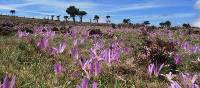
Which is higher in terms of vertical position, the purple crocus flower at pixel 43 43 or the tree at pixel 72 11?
the purple crocus flower at pixel 43 43

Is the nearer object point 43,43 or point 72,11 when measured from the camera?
point 43,43

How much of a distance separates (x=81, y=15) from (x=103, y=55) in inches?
6752

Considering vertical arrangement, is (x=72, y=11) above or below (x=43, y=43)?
below

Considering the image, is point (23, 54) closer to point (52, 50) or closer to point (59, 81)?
point (52, 50)

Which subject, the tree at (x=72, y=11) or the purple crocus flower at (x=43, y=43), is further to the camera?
the tree at (x=72, y=11)

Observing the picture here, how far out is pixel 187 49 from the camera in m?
12.0

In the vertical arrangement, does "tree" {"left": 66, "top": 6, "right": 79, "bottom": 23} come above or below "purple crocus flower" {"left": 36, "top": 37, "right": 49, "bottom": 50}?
below

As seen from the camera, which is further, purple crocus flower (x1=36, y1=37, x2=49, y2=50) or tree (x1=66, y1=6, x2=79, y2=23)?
tree (x1=66, y1=6, x2=79, y2=23)

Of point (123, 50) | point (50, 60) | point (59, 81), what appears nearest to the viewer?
point (59, 81)

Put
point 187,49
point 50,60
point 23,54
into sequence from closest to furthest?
point 50,60 < point 23,54 < point 187,49

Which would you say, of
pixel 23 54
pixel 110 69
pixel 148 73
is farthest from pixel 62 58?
pixel 148 73

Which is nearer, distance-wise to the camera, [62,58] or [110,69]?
[110,69]

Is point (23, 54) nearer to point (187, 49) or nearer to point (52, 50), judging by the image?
point (52, 50)

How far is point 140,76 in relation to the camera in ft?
22.1
